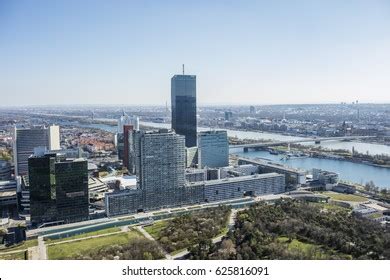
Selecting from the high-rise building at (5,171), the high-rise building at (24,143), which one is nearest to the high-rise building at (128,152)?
the high-rise building at (24,143)

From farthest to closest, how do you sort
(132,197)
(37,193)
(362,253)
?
(132,197)
(37,193)
(362,253)

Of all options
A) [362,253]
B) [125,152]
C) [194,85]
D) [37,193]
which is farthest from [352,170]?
[37,193]

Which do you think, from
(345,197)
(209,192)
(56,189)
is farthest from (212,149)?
(56,189)

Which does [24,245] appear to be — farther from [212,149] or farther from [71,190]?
[212,149]

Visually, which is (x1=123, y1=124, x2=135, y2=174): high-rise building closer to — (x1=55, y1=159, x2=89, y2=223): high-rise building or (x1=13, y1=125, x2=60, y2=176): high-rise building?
(x1=13, y1=125, x2=60, y2=176): high-rise building

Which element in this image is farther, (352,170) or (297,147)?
(297,147)

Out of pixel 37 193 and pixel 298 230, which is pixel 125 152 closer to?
pixel 37 193

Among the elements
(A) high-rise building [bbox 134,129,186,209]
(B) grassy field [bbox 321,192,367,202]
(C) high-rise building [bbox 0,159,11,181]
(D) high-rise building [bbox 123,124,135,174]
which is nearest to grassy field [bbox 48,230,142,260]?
(A) high-rise building [bbox 134,129,186,209]
